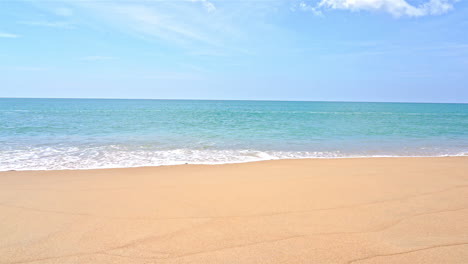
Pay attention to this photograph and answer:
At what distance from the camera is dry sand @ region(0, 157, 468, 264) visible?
3.02 metres

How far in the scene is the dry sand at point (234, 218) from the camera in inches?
119

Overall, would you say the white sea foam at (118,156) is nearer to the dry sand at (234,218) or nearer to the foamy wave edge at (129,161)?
the foamy wave edge at (129,161)

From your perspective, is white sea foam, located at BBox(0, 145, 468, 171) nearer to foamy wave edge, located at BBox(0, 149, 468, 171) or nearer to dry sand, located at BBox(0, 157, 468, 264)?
foamy wave edge, located at BBox(0, 149, 468, 171)

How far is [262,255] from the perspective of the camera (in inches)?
116

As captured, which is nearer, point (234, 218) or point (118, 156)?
point (234, 218)

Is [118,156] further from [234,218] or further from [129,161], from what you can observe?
[234,218]

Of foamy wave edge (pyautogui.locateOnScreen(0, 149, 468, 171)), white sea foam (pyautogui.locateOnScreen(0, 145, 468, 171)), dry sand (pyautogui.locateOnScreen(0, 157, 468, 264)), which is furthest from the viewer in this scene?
white sea foam (pyautogui.locateOnScreen(0, 145, 468, 171))

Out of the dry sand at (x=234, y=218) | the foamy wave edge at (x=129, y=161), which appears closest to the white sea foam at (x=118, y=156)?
the foamy wave edge at (x=129, y=161)

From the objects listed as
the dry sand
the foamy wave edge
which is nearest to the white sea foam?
the foamy wave edge

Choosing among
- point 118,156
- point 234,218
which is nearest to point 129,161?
point 118,156

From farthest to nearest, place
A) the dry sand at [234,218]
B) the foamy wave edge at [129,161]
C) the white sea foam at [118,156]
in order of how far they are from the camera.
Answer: the white sea foam at [118,156], the foamy wave edge at [129,161], the dry sand at [234,218]

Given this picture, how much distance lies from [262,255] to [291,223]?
3.14ft

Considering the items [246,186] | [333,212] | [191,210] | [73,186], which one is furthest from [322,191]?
[73,186]

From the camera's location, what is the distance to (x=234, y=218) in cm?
398
